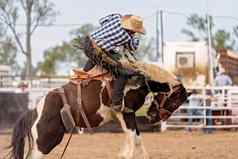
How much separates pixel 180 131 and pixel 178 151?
5966 mm

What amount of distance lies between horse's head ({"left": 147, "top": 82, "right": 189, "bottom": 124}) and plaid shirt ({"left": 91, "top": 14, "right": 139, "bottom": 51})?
0.72 m

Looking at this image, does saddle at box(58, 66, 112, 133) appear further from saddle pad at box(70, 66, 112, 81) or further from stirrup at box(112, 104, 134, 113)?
stirrup at box(112, 104, 134, 113)

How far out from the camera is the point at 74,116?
8.54 m

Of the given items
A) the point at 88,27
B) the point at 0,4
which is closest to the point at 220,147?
the point at 0,4

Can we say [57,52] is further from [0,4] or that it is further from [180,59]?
[180,59]

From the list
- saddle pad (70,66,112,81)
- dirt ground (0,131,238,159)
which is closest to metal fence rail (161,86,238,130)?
dirt ground (0,131,238,159)

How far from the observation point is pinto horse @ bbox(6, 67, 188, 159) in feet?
27.8

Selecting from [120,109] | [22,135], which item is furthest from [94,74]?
[22,135]

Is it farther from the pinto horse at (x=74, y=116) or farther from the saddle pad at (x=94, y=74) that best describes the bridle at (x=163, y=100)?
the saddle pad at (x=94, y=74)

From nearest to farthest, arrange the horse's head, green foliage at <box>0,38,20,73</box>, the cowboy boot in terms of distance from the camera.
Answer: the cowboy boot < the horse's head < green foliage at <box>0,38,20,73</box>

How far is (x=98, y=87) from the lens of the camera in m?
Result: 8.53

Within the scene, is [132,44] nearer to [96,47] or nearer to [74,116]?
[96,47]

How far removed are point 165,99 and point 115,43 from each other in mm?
1042

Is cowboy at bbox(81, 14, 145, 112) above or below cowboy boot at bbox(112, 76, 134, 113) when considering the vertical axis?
above
